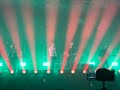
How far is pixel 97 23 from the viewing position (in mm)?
23469

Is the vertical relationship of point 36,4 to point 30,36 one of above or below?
above

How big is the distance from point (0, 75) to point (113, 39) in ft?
41.7

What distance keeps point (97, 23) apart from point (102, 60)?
19.6 feet

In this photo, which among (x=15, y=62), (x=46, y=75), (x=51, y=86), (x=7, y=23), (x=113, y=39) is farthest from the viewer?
(x=113, y=39)

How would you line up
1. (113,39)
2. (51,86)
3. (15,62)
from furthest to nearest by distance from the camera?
(113,39), (15,62), (51,86)

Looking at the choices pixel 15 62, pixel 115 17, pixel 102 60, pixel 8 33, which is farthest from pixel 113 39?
pixel 15 62

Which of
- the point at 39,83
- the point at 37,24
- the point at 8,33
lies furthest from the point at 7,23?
the point at 39,83

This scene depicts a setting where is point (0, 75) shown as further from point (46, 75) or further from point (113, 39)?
point (113, 39)

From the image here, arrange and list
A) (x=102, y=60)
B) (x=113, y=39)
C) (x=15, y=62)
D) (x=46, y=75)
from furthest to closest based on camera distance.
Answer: (x=113, y=39) < (x=102, y=60) < (x=15, y=62) < (x=46, y=75)

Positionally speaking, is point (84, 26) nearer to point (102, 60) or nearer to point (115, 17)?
point (115, 17)

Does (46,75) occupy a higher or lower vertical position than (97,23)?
lower

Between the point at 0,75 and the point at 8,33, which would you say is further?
the point at 8,33

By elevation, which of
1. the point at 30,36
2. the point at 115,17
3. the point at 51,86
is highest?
the point at 115,17

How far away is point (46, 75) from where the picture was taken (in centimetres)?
1426
